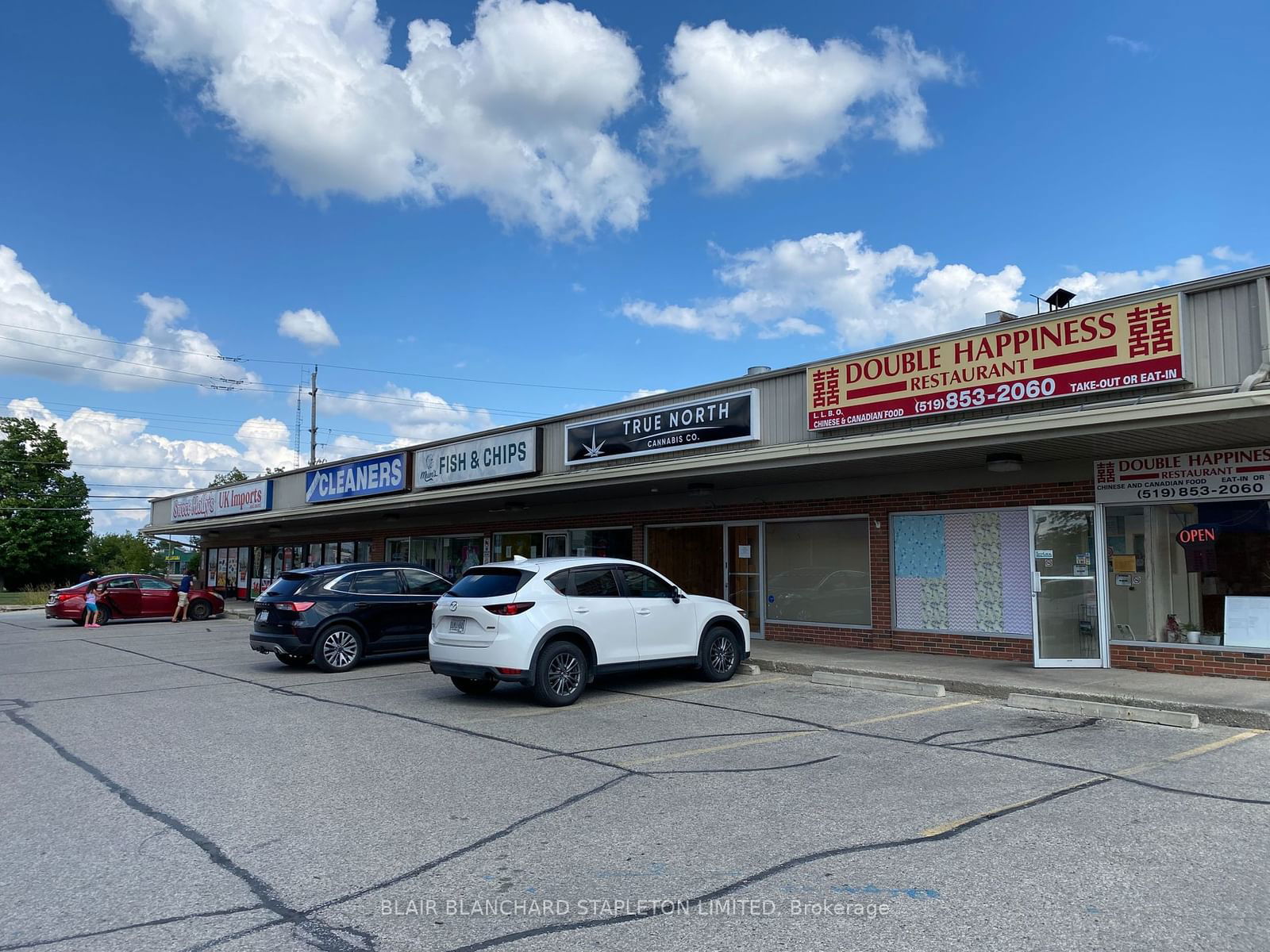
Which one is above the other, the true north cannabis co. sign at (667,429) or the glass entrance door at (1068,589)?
the true north cannabis co. sign at (667,429)

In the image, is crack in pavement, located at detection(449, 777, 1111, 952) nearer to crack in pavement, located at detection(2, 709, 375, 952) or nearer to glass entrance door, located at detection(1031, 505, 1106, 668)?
crack in pavement, located at detection(2, 709, 375, 952)

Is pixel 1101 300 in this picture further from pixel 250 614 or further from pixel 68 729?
pixel 250 614

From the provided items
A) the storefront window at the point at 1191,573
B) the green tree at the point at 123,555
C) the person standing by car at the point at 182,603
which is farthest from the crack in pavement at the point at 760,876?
the green tree at the point at 123,555

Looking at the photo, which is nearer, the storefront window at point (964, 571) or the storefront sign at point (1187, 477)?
the storefront sign at point (1187, 477)

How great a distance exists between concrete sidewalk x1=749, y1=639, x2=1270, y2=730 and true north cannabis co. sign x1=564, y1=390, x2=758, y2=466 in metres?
3.49

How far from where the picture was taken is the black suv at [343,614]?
44.6 ft

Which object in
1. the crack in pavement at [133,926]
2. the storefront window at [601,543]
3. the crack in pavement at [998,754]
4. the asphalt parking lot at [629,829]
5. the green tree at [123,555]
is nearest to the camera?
the crack in pavement at [133,926]

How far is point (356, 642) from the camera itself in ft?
46.1

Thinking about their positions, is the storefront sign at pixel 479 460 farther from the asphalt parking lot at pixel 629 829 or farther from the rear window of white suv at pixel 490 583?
the asphalt parking lot at pixel 629 829

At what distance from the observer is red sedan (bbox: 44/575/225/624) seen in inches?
1018

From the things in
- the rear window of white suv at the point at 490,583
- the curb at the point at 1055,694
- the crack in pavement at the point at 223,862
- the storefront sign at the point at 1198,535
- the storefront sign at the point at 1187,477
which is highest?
the storefront sign at the point at 1187,477

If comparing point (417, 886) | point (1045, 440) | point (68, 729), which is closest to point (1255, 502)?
point (1045, 440)

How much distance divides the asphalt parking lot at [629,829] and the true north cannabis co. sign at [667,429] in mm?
5511

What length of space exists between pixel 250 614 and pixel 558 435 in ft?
47.1
